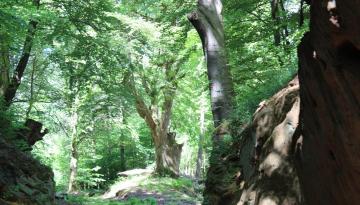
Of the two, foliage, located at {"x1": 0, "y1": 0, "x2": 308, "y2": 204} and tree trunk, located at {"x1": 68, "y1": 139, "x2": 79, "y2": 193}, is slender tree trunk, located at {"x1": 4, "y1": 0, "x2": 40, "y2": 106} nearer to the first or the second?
foliage, located at {"x1": 0, "y1": 0, "x2": 308, "y2": 204}

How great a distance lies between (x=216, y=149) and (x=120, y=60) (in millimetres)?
8883

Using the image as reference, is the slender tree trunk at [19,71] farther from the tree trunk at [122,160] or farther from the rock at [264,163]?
the tree trunk at [122,160]

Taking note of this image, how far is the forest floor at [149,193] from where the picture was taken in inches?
619

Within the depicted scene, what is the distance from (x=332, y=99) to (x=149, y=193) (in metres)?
16.0

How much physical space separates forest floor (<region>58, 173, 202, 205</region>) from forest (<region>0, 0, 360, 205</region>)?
4.2 inches

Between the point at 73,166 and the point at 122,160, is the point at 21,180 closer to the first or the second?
the point at 73,166

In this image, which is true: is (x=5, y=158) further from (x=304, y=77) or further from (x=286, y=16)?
(x=286, y=16)

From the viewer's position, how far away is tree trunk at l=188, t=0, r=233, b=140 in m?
7.97

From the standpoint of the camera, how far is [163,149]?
23219 millimetres

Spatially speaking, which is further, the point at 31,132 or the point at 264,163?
the point at 31,132

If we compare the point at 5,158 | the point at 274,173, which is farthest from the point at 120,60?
the point at 274,173

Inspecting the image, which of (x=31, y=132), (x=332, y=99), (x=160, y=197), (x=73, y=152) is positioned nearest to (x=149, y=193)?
(x=160, y=197)

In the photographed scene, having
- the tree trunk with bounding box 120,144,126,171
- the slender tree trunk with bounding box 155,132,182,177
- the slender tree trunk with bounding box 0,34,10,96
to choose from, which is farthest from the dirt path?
the tree trunk with bounding box 120,144,126,171

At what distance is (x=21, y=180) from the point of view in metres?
8.81
